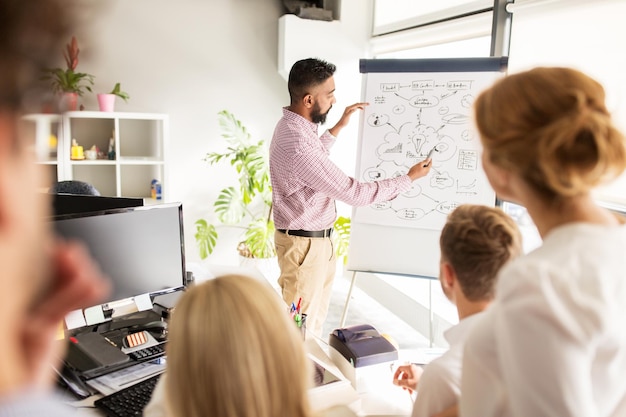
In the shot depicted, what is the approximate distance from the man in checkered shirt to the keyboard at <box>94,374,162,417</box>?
131 centimetres

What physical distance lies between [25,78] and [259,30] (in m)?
4.47

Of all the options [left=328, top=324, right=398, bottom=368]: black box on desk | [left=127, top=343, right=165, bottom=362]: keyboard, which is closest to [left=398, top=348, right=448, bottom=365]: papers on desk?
[left=328, top=324, right=398, bottom=368]: black box on desk

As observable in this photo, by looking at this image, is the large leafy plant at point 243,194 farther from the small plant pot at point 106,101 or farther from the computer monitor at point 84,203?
the computer monitor at point 84,203

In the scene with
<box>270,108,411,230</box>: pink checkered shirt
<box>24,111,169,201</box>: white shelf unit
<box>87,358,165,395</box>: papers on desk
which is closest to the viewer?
<box>87,358,165,395</box>: papers on desk

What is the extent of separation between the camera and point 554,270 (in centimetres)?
81

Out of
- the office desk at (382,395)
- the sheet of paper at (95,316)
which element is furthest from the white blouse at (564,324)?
the sheet of paper at (95,316)

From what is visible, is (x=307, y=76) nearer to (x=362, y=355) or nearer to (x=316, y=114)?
(x=316, y=114)

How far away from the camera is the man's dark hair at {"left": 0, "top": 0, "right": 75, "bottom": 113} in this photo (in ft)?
0.71

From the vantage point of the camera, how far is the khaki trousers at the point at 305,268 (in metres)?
2.61

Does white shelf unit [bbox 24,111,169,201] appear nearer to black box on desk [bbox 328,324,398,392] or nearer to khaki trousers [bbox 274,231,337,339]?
khaki trousers [bbox 274,231,337,339]

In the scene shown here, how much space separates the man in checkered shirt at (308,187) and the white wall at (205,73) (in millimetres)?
1811

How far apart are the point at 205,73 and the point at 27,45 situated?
4.31m

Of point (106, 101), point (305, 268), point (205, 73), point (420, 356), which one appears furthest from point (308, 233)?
point (205, 73)

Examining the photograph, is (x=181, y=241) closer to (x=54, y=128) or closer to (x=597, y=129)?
(x=597, y=129)
